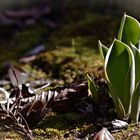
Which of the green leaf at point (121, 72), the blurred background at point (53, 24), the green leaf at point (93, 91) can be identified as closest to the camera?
the green leaf at point (121, 72)

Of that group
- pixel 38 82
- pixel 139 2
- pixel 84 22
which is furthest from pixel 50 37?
pixel 38 82

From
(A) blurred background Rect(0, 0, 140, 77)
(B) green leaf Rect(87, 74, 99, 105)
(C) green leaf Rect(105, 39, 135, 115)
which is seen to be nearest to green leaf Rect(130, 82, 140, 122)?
(C) green leaf Rect(105, 39, 135, 115)

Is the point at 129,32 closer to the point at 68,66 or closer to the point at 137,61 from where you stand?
the point at 137,61

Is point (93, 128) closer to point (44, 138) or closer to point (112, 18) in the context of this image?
point (44, 138)

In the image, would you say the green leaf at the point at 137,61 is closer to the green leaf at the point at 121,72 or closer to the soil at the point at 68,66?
the green leaf at the point at 121,72

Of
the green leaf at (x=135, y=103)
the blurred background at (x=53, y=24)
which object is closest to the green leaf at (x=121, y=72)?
the green leaf at (x=135, y=103)

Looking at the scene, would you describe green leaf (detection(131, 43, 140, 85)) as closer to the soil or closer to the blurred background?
the soil
